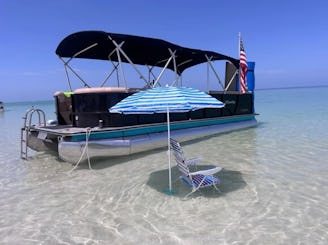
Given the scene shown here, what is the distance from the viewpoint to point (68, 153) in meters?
7.82

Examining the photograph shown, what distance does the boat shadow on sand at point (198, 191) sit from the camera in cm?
573

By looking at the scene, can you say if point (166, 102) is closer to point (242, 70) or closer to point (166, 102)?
point (166, 102)

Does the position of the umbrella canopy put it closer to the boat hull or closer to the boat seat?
the boat hull

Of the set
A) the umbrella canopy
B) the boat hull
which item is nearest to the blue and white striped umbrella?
the umbrella canopy

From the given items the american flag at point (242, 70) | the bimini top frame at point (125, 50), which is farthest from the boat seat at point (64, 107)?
the american flag at point (242, 70)

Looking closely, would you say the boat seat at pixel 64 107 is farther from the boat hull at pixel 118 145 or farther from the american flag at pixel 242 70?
the american flag at pixel 242 70

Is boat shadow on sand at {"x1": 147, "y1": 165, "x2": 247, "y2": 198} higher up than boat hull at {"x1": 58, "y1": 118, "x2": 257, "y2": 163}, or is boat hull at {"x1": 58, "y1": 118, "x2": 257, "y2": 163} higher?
boat hull at {"x1": 58, "y1": 118, "x2": 257, "y2": 163}

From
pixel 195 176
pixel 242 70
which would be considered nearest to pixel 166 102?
pixel 195 176

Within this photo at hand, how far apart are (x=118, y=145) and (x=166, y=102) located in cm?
364

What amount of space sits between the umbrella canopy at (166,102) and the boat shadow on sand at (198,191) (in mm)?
1588

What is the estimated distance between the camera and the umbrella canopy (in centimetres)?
533

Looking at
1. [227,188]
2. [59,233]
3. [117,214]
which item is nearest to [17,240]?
[59,233]

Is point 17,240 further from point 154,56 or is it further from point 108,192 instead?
point 154,56

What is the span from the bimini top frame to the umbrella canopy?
10.5 ft
